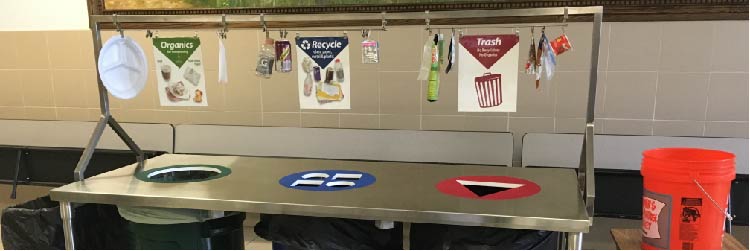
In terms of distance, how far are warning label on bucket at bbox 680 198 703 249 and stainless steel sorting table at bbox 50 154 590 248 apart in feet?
0.94

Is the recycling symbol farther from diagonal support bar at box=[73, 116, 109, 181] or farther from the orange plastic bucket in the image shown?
the orange plastic bucket

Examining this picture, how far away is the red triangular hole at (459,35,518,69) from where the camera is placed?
1734mm

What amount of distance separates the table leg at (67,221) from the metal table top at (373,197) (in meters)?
0.04

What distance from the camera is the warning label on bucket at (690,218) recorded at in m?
1.61

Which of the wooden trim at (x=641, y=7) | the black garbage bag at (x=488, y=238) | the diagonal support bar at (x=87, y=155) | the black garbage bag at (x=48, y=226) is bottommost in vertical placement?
the black garbage bag at (x=48, y=226)

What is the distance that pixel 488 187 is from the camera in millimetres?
1842

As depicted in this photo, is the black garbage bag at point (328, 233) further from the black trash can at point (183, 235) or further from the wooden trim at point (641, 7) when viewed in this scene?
the wooden trim at point (641, 7)

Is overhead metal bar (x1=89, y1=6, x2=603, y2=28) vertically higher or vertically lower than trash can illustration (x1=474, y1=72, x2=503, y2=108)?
higher

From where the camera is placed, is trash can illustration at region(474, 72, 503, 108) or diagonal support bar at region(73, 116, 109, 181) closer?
trash can illustration at region(474, 72, 503, 108)

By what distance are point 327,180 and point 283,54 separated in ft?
1.48

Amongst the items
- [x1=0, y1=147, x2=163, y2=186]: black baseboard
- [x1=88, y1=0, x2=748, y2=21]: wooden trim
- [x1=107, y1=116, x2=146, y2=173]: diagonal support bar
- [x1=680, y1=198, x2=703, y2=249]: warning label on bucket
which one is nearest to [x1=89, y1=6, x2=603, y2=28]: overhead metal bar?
[x1=107, y1=116, x2=146, y2=173]: diagonal support bar

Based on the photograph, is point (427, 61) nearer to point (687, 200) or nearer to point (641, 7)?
Answer: point (687, 200)

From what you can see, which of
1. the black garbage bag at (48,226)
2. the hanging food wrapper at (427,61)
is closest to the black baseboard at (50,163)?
the black garbage bag at (48,226)

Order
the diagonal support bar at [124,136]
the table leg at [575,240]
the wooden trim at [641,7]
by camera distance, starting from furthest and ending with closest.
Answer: the wooden trim at [641,7]
the diagonal support bar at [124,136]
the table leg at [575,240]
